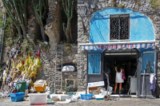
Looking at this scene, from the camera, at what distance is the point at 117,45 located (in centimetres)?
2331

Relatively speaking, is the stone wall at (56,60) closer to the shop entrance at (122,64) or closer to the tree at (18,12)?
the shop entrance at (122,64)

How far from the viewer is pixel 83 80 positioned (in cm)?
2423

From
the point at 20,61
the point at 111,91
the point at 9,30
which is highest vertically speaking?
the point at 9,30

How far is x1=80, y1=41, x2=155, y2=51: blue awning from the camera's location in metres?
22.8

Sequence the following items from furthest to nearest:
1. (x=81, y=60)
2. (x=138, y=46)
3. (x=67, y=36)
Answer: (x=67, y=36)
(x=81, y=60)
(x=138, y=46)

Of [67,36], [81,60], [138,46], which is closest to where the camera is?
[138,46]

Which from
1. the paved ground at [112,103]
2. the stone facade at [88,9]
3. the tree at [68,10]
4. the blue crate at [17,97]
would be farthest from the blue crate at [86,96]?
the tree at [68,10]

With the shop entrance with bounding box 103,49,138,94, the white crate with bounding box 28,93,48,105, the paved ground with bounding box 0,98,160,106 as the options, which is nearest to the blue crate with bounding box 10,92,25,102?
the paved ground with bounding box 0,98,160,106

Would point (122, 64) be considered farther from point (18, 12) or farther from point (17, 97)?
point (17, 97)

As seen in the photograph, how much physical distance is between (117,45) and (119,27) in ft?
3.89

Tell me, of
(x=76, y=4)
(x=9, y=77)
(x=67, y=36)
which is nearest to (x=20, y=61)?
(x=9, y=77)

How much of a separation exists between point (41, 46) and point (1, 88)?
3.52 m

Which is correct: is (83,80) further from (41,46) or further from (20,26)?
(20,26)

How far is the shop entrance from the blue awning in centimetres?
57
